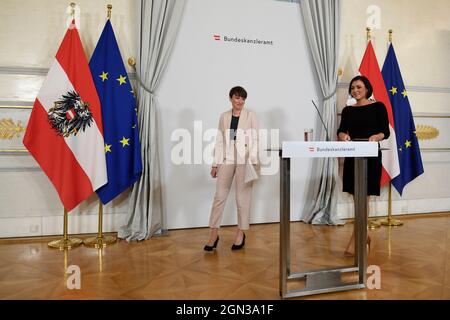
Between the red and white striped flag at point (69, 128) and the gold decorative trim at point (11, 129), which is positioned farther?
the gold decorative trim at point (11, 129)

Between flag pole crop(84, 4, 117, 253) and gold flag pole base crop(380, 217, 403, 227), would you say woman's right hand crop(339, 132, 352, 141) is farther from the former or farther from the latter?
flag pole crop(84, 4, 117, 253)

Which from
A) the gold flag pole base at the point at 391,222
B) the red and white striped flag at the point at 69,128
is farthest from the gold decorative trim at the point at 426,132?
the red and white striped flag at the point at 69,128

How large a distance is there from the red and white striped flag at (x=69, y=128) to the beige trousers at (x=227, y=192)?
1147 mm

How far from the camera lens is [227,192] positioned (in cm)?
315

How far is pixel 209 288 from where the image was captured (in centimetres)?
239

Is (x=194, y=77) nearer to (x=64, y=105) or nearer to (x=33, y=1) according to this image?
(x=64, y=105)


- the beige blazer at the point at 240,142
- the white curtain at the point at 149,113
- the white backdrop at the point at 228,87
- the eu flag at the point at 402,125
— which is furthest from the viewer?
the eu flag at the point at 402,125

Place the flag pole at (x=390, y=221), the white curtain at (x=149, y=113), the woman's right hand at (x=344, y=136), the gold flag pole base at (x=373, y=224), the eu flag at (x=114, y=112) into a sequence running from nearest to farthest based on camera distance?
the woman's right hand at (x=344, y=136)
the eu flag at (x=114, y=112)
the white curtain at (x=149, y=113)
the gold flag pole base at (x=373, y=224)
the flag pole at (x=390, y=221)

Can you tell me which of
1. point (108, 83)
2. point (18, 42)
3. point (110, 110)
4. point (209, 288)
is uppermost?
point (18, 42)

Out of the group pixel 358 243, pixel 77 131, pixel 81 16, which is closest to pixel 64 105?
pixel 77 131

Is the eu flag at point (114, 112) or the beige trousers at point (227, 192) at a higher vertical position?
the eu flag at point (114, 112)

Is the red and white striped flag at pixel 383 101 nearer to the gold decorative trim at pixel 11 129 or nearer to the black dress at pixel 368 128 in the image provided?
the black dress at pixel 368 128

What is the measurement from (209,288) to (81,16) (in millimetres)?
3003

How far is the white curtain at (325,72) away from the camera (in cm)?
434
